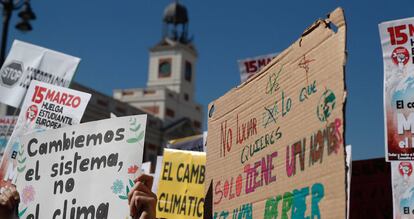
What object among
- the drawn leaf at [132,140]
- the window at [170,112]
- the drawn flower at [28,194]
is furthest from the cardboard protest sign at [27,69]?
the window at [170,112]

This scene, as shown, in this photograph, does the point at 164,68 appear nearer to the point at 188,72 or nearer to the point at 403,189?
the point at 188,72

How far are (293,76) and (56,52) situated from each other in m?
3.60

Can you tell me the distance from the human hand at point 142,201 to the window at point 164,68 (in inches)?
2512

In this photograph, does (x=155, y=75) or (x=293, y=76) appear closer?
(x=293, y=76)

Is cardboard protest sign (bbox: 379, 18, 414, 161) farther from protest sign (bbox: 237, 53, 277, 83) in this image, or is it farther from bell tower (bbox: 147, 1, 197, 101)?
bell tower (bbox: 147, 1, 197, 101)

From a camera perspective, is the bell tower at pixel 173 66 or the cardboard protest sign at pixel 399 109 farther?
the bell tower at pixel 173 66

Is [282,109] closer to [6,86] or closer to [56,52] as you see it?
[56,52]

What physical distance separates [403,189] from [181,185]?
4.99 feet

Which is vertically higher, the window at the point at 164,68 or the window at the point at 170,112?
the window at the point at 164,68

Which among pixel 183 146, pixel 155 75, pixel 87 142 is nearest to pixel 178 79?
pixel 155 75

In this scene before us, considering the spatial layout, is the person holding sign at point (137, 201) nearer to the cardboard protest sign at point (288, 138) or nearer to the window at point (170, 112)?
the cardboard protest sign at point (288, 138)

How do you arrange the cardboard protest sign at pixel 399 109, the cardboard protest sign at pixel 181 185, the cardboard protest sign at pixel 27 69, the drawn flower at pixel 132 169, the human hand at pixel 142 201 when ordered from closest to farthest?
the human hand at pixel 142 201 < the drawn flower at pixel 132 169 < the cardboard protest sign at pixel 399 109 < the cardboard protest sign at pixel 181 185 < the cardboard protest sign at pixel 27 69

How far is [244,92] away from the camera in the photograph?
8.20 ft

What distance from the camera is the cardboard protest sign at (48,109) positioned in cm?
384
